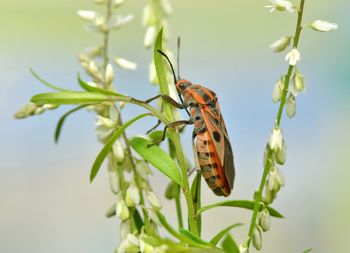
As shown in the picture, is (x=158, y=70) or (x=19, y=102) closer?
(x=158, y=70)

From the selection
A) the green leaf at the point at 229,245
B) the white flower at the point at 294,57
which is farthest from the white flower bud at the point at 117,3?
the green leaf at the point at 229,245

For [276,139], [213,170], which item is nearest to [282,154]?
[276,139]

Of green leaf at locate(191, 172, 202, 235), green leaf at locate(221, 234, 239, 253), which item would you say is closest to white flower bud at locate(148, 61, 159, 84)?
green leaf at locate(191, 172, 202, 235)

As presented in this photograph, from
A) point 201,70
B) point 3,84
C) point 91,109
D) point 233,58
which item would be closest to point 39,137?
point 3,84

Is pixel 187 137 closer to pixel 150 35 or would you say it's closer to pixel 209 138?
pixel 209 138

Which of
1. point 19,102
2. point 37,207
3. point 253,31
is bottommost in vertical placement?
point 37,207

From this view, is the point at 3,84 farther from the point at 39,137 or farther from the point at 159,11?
the point at 159,11
